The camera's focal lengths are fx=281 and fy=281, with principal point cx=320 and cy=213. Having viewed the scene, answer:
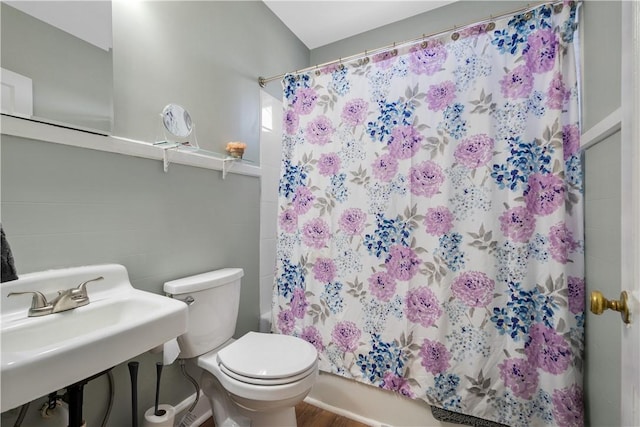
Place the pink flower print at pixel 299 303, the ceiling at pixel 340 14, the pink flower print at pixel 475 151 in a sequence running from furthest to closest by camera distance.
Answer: the ceiling at pixel 340 14 < the pink flower print at pixel 299 303 < the pink flower print at pixel 475 151

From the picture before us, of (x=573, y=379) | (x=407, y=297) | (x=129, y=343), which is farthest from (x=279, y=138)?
(x=573, y=379)

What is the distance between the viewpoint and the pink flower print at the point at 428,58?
1395 millimetres

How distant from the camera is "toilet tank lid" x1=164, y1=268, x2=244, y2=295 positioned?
1197mm

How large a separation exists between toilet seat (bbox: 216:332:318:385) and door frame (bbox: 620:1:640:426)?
931mm

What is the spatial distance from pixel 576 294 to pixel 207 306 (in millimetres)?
1588

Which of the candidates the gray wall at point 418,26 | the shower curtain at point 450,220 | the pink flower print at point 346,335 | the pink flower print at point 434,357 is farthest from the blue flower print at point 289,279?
the gray wall at point 418,26

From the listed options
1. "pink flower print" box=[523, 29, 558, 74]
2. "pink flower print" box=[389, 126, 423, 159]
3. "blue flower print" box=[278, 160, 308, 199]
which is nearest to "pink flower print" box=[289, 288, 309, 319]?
"blue flower print" box=[278, 160, 308, 199]

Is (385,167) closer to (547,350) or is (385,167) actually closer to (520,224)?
(520,224)

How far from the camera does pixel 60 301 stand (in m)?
0.88

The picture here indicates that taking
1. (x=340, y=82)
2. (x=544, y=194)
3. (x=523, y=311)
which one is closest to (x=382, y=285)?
(x=523, y=311)

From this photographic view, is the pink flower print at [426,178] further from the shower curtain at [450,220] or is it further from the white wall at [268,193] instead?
the white wall at [268,193]

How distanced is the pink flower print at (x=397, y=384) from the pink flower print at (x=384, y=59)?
1642 mm

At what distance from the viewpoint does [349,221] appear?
62.8 inches

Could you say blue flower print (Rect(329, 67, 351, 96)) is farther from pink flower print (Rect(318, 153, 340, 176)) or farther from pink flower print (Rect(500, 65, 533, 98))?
pink flower print (Rect(500, 65, 533, 98))
